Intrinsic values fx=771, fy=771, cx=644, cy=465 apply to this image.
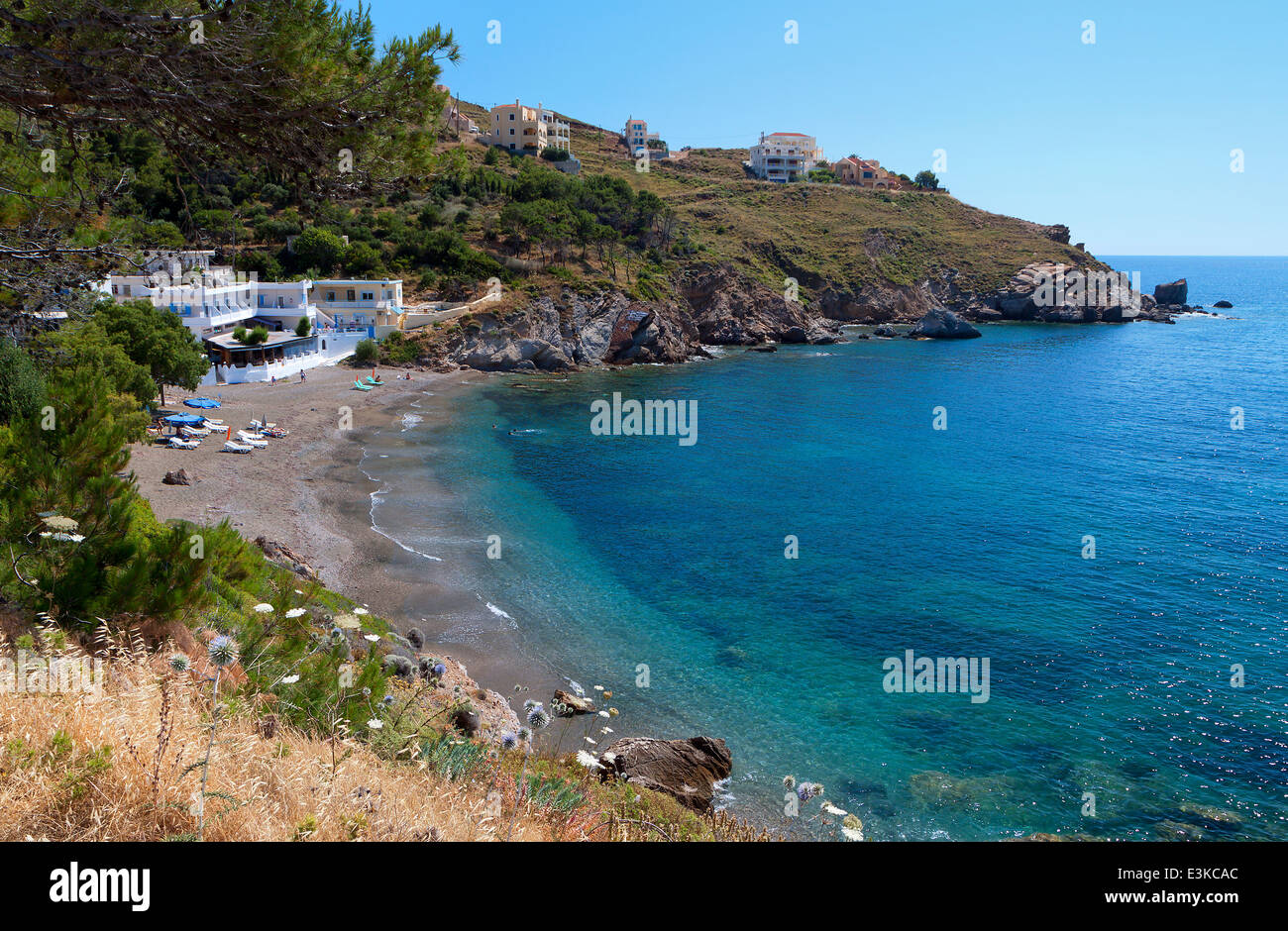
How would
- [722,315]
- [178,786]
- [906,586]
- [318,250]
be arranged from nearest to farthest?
[178,786]
[906,586]
[318,250]
[722,315]

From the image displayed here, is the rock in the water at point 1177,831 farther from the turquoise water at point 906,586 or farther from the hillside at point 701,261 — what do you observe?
the hillside at point 701,261

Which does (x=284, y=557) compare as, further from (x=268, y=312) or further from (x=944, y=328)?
(x=944, y=328)

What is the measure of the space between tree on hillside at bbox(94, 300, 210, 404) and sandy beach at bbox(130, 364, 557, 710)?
8.20 feet

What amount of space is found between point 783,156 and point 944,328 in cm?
6262

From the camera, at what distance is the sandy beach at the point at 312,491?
23.7m

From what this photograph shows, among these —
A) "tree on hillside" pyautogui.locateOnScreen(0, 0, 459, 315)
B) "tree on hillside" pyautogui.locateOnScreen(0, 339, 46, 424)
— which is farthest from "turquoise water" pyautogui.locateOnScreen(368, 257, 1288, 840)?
"tree on hillside" pyautogui.locateOnScreen(0, 0, 459, 315)

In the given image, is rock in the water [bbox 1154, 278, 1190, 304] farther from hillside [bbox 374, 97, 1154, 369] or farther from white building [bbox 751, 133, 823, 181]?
white building [bbox 751, 133, 823, 181]

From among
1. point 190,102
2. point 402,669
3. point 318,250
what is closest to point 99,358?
point 402,669

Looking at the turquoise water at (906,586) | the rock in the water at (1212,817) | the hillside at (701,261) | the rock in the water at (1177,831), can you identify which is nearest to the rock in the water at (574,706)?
the turquoise water at (906,586)

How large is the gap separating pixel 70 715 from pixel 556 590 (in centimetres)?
2073

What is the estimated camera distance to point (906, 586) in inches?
1035
